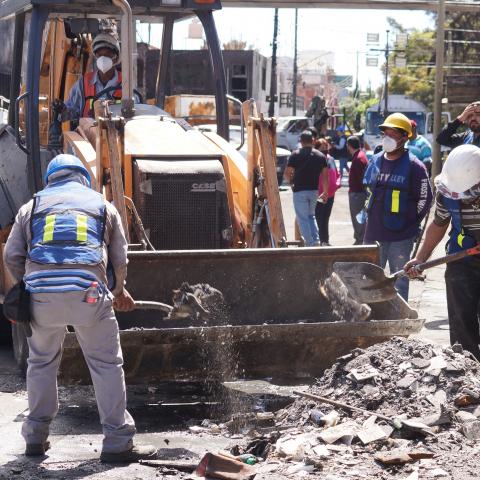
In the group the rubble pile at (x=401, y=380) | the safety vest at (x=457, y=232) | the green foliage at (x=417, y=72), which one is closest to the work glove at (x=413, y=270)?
the safety vest at (x=457, y=232)

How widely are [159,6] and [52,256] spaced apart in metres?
3.58

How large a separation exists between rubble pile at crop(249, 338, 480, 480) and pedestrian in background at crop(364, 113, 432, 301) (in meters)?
2.33

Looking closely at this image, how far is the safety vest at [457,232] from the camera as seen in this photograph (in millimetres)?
7719

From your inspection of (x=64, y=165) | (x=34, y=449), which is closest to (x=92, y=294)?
(x=64, y=165)

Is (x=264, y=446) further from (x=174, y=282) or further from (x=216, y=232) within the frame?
(x=216, y=232)

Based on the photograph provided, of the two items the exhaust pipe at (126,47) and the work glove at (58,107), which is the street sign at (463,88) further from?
the exhaust pipe at (126,47)

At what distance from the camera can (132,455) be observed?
6.36 meters

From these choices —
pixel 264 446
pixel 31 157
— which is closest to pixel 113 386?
pixel 264 446

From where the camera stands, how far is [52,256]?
6180 millimetres

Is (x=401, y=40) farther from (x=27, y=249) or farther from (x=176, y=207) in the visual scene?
(x=27, y=249)

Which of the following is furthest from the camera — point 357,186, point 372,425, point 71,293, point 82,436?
point 357,186

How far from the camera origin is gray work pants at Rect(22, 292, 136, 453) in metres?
6.18

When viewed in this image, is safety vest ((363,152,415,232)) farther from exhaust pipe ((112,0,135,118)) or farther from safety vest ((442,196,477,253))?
exhaust pipe ((112,0,135,118))

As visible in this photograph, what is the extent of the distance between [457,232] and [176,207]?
2.04 metres
